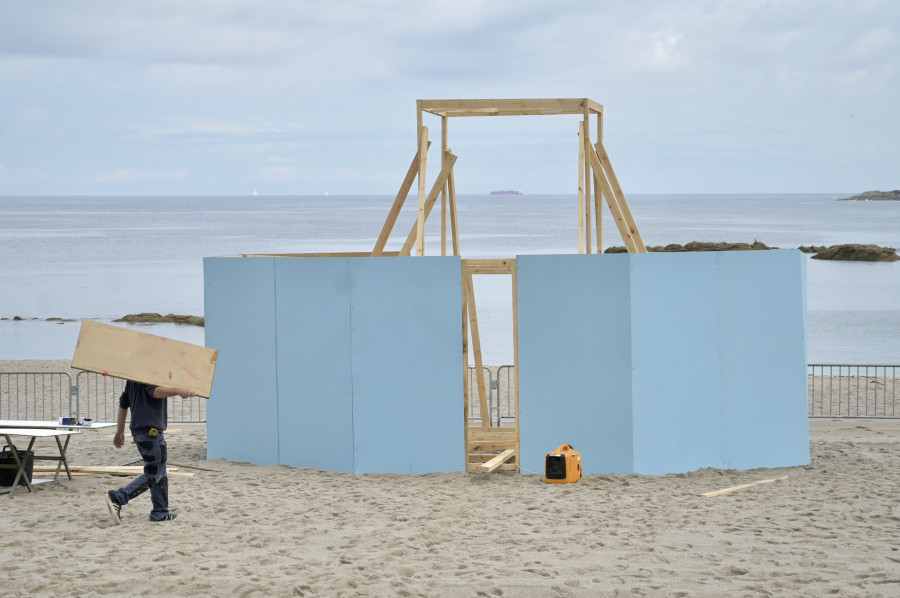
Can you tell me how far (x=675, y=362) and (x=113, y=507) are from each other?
6150mm

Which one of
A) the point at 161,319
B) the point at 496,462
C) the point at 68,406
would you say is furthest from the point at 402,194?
the point at 161,319

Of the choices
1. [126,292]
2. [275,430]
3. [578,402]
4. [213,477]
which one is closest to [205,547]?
[213,477]

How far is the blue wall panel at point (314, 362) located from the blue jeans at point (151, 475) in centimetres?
286

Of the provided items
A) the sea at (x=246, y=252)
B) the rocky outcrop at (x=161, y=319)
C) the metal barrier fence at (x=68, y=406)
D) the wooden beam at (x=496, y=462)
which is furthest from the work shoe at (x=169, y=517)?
the rocky outcrop at (x=161, y=319)

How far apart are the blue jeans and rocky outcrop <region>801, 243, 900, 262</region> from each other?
63.7 meters

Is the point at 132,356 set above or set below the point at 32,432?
above

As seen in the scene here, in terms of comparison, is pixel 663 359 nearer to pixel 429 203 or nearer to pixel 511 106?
pixel 429 203

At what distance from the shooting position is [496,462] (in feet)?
35.9

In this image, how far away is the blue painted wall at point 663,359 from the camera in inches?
421

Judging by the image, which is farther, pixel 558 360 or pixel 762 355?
pixel 762 355

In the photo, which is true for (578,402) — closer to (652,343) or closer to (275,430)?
(652,343)

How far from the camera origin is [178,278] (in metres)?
58.5

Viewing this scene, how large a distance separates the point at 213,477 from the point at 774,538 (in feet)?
19.7

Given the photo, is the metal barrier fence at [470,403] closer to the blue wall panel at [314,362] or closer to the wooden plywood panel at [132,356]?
the blue wall panel at [314,362]
